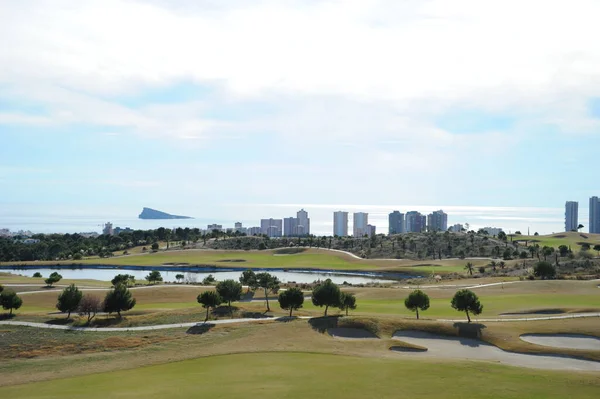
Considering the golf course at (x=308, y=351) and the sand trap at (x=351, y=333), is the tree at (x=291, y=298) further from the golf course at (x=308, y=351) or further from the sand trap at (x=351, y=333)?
the sand trap at (x=351, y=333)

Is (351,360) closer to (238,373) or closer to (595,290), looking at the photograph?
(238,373)

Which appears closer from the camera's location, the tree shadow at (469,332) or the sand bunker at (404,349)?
the sand bunker at (404,349)

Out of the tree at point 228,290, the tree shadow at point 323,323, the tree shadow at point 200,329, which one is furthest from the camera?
the tree at point 228,290

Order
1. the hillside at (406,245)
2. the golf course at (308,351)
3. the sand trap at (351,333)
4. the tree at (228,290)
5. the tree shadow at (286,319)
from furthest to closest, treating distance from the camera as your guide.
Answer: the hillside at (406,245)
the tree at (228,290)
the tree shadow at (286,319)
the sand trap at (351,333)
the golf course at (308,351)

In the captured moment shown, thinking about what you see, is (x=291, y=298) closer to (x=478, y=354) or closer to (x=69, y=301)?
(x=478, y=354)

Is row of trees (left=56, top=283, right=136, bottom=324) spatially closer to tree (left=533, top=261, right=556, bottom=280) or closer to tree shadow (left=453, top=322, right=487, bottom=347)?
tree shadow (left=453, top=322, right=487, bottom=347)

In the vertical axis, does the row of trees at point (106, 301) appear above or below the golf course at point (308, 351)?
above

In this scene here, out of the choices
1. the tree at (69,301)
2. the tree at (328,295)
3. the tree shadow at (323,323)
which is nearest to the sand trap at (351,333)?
the tree shadow at (323,323)

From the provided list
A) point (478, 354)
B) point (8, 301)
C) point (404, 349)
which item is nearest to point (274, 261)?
point (8, 301)
